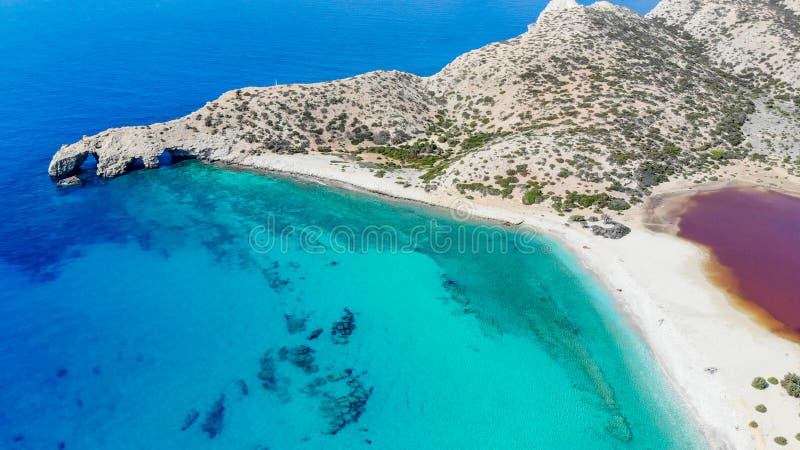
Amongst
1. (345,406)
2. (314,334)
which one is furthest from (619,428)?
(314,334)

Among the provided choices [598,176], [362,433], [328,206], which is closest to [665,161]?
→ [598,176]

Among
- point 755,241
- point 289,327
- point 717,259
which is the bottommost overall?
point 289,327

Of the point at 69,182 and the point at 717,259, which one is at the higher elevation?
the point at 69,182

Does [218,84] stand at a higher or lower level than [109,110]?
higher

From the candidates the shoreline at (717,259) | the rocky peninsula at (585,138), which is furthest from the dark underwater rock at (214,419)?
the shoreline at (717,259)

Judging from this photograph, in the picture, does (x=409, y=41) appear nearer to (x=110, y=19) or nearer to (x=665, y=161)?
(x=665, y=161)

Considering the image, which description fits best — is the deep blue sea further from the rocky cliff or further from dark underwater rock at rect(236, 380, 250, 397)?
the rocky cliff

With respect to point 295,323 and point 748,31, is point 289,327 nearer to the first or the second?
point 295,323
